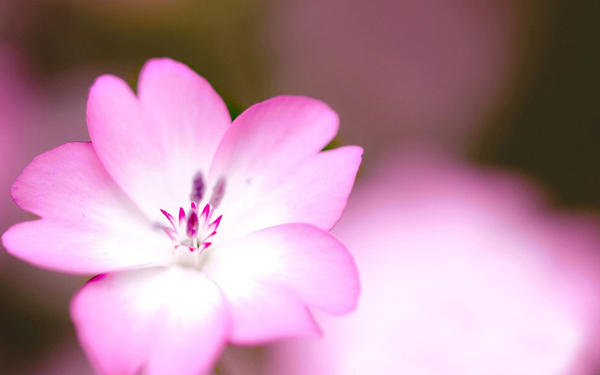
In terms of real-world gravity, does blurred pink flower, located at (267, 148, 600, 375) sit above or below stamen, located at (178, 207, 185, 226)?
below

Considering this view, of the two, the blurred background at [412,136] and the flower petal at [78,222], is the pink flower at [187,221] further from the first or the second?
the blurred background at [412,136]

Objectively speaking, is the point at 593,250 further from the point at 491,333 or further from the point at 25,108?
the point at 25,108

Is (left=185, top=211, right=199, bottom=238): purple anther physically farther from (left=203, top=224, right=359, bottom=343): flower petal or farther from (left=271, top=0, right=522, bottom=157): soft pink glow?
(left=271, top=0, right=522, bottom=157): soft pink glow

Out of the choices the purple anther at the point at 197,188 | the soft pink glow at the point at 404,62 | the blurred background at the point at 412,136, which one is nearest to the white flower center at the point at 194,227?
the purple anther at the point at 197,188

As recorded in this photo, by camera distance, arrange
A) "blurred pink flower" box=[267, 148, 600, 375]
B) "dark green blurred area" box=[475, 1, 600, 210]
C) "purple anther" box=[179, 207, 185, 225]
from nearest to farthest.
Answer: "purple anther" box=[179, 207, 185, 225]
"blurred pink flower" box=[267, 148, 600, 375]
"dark green blurred area" box=[475, 1, 600, 210]

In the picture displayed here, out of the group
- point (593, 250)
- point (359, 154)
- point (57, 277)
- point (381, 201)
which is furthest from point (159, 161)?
Result: point (593, 250)

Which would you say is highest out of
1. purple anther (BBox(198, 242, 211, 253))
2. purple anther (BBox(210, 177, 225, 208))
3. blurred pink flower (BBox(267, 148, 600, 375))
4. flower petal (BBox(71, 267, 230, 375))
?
purple anther (BBox(210, 177, 225, 208))

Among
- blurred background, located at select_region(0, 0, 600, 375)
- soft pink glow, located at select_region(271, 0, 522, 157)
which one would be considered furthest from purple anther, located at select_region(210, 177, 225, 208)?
soft pink glow, located at select_region(271, 0, 522, 157)
